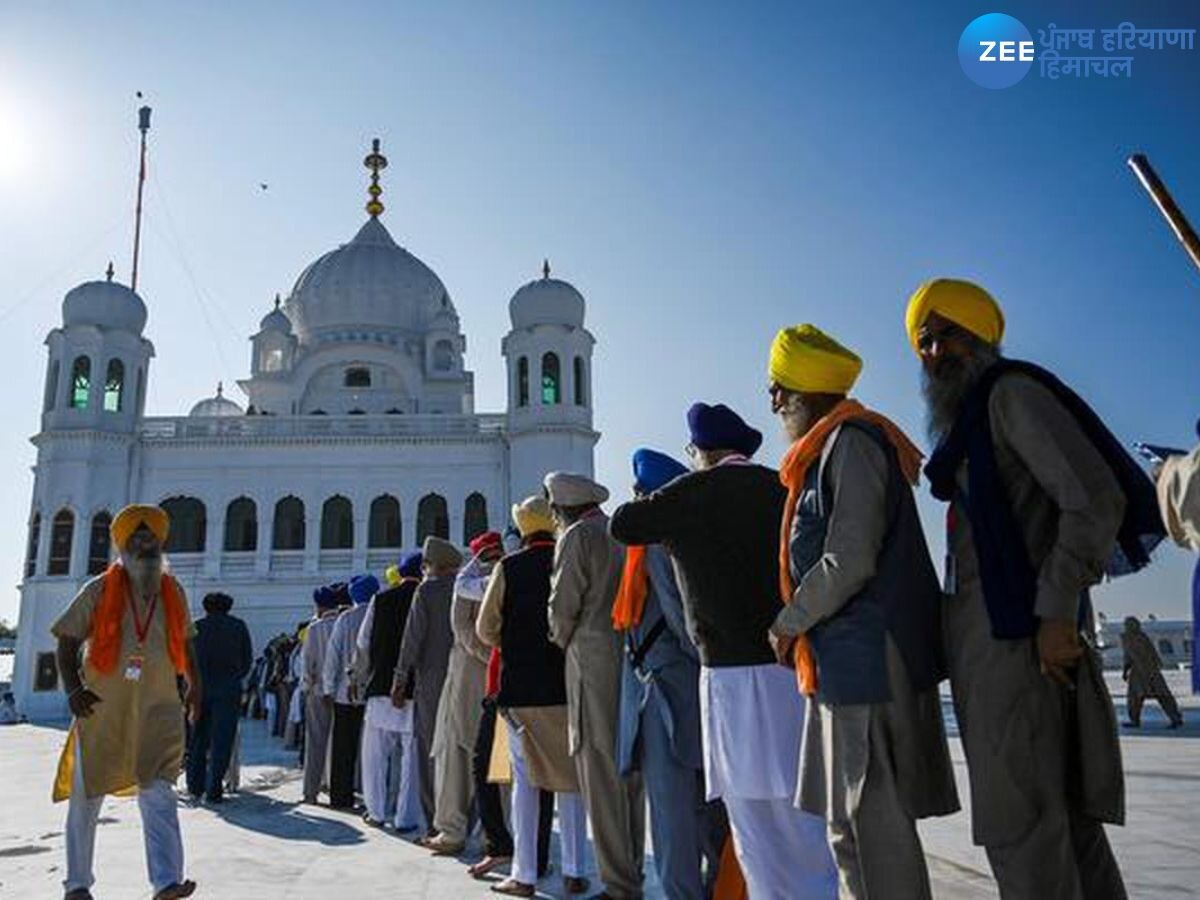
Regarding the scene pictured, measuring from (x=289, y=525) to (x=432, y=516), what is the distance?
4426mm

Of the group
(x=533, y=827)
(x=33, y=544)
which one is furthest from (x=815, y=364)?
(x=33, y=544)

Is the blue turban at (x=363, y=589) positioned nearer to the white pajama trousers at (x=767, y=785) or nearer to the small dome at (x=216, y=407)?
the white pajama trousers at (x=767, y=785)

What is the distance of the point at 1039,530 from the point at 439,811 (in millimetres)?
4113

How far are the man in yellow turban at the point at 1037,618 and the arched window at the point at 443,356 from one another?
34.0 metres

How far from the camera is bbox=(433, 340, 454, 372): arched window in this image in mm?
35812

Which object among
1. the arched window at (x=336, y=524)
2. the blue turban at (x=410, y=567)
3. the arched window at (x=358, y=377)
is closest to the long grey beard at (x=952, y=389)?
the blue turban at (x=410, y=567)

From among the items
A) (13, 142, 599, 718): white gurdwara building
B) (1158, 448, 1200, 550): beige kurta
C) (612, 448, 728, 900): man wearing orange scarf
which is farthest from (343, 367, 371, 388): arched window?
(1158, 448, 1200, 550): beige kurta

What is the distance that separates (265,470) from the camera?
92.2 ft

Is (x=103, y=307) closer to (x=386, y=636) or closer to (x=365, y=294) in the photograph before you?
(x=365, y=294)

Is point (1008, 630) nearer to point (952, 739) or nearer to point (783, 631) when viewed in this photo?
point (783, 631)

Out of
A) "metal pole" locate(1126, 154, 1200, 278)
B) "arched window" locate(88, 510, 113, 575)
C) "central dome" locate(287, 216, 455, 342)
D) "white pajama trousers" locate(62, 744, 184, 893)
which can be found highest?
"central dome" locate(287, 216, 455, 342)

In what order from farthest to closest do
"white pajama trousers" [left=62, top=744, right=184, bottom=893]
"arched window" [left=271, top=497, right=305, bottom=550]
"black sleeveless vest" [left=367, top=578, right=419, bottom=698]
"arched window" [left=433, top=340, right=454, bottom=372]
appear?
"arched window" [left=433, top=340, right=454, bottom=372]
"arched window" [left=271, top=497, right=305, bottom=550]
"black sleeveless vest" [left=367, top=578, right=419, bottom=698]
"white pajama trousers" [left=62, top=744, right=184, bottom=893]

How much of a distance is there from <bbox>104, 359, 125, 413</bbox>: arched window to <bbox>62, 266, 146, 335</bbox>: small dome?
129 cm

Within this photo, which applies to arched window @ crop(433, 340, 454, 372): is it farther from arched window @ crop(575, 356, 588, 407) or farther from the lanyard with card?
the lanyard with card
